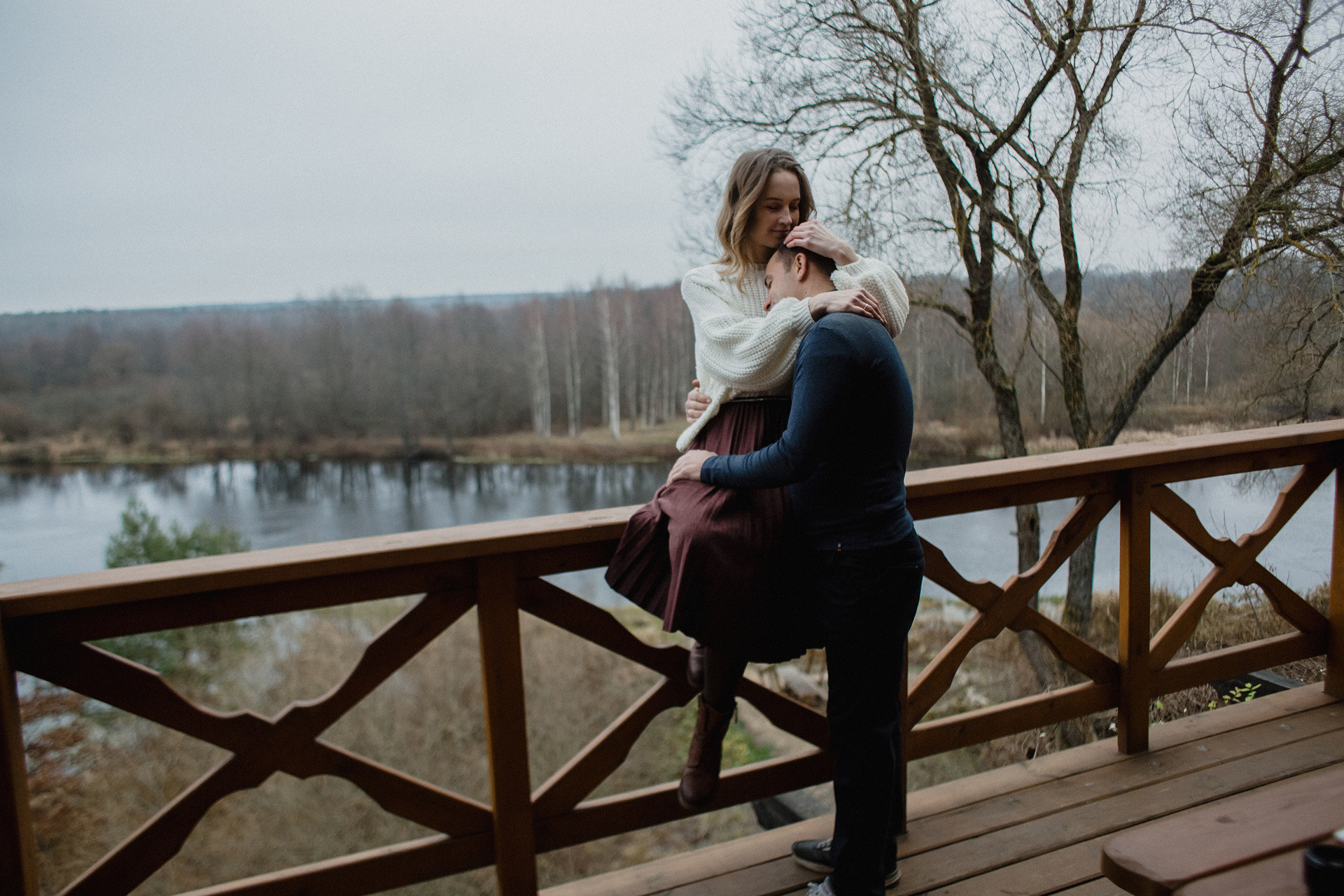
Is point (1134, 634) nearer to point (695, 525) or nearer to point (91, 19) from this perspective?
point (695, 525)

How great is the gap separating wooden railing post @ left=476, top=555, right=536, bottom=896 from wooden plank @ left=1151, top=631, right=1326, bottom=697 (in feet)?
5.42

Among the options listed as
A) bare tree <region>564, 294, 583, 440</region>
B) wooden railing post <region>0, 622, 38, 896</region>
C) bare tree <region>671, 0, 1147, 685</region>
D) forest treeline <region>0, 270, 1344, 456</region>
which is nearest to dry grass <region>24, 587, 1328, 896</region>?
forest treeline <region>0, 270, 1344, 456</region>

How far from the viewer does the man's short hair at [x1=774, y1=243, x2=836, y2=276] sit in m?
1.33

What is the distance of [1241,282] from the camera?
21.0ft

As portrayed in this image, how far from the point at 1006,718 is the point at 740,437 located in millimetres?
1136

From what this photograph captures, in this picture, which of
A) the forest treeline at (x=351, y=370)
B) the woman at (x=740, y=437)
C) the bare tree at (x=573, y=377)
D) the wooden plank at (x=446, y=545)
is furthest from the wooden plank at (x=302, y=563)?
the bare tree at (x=573, y=377)

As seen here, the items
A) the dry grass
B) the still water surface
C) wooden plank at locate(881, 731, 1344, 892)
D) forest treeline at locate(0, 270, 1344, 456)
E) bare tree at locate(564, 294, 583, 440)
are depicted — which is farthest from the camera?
bare tree at locate(564, 294, 583, 440)

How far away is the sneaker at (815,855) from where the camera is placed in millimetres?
1656

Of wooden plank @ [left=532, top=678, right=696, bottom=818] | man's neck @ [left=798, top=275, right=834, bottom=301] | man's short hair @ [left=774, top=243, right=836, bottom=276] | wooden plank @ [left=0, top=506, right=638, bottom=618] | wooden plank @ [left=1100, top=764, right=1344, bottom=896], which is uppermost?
man's short hair @ [left=774, top=243, right=836, bottom=276]

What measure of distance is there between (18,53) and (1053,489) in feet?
92.5

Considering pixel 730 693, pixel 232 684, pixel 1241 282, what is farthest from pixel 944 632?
pixel 232 684

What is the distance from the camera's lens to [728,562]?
1296mm

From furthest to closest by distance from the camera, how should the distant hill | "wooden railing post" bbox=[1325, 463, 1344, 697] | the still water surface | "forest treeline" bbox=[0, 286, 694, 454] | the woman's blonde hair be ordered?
1. the still water surface
2. "forest treeline" bbox=[0, 286, 694, 454]
3. the distant hill
4. "wooden railing post" bbox=[1325, 463, 1344, 697]
5. the woman's blonde hair

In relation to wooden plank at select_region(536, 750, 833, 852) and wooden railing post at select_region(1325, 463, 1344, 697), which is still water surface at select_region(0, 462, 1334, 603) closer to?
wooden railing post at select_region(1325, 463, 1344, 697)
